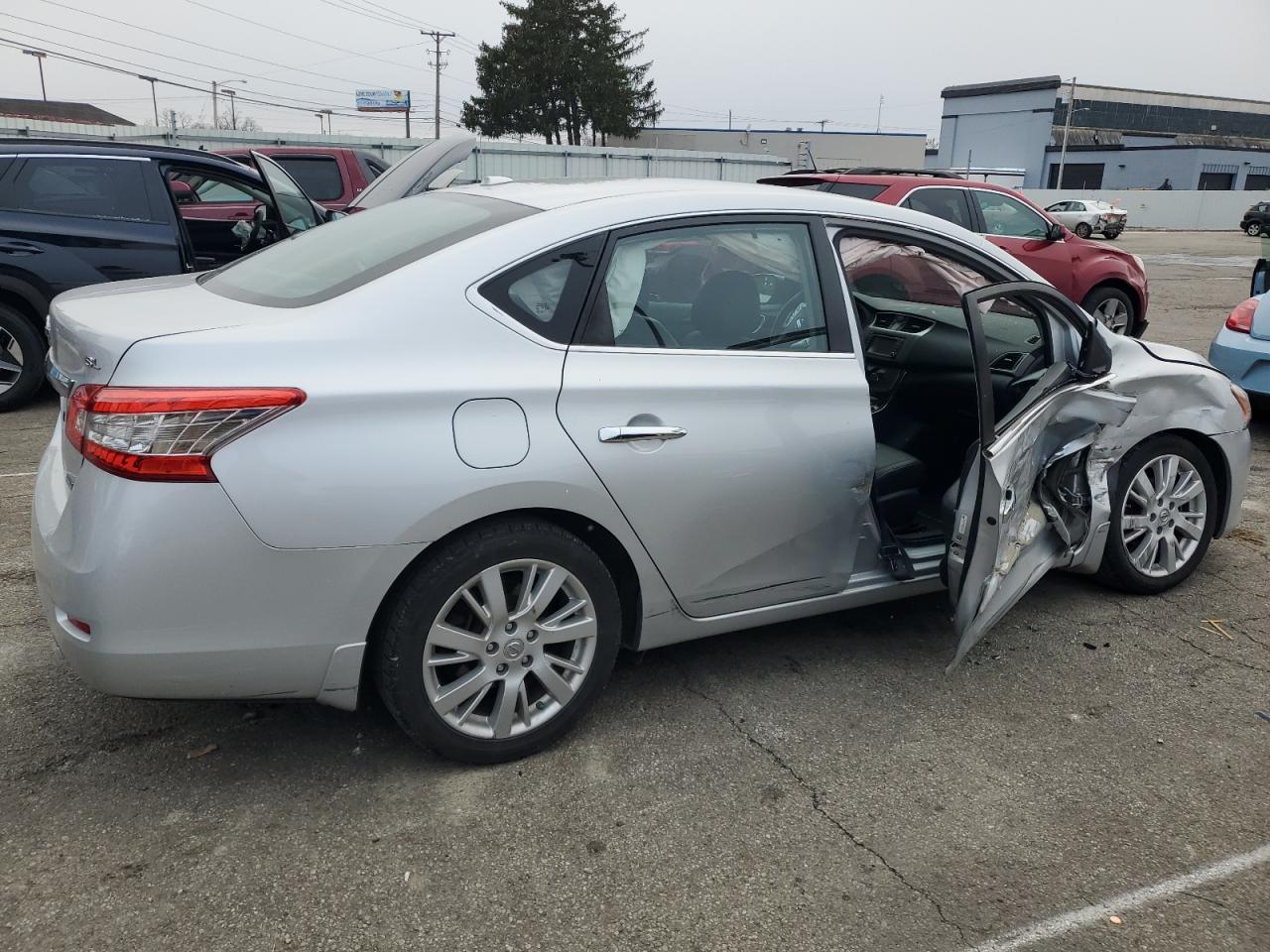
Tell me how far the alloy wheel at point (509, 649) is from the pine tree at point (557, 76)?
2066 inches

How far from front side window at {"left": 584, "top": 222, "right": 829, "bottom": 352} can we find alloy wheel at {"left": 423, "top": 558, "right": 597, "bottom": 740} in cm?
73

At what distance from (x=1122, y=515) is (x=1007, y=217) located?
254 inches

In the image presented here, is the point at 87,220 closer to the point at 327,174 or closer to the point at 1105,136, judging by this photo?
the point at 327,174

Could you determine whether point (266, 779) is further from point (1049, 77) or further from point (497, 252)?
point (1049, 77)

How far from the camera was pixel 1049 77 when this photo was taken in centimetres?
6347

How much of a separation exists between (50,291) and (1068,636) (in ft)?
21.4

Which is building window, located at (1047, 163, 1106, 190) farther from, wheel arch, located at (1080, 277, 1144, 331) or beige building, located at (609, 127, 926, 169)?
wheel arch, located at (1080, 277, 1144, 331)

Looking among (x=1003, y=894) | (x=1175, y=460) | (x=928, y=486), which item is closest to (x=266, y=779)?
(x=1003, y=894)

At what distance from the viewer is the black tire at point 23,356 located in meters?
6.73

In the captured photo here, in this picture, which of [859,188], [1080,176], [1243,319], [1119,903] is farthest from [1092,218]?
[1119,903]

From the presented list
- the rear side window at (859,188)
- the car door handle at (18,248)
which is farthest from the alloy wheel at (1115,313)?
the car door handle at (18,248)

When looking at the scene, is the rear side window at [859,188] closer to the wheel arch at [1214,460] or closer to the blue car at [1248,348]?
the blue car at [1248,348]

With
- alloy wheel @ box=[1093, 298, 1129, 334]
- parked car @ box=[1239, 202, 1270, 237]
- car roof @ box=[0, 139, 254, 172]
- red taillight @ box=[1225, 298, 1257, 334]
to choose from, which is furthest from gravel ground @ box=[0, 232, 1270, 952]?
parked car @ box=[1239, 202, 1270, 237]

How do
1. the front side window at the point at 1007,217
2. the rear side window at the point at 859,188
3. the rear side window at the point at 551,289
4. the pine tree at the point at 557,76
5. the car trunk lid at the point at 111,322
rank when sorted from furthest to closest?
the pine tree at the point at 557,76, the front side window at the point at 1007,217, the rear side window at the point at 859,188, the rear side window at the point at 551,289, the car trunk lid at the point at 111,322
